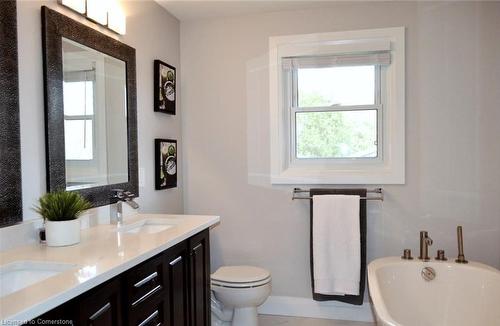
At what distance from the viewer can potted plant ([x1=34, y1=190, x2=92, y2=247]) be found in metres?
1.53

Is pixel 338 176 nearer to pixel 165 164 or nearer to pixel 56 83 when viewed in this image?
pixel 165 164

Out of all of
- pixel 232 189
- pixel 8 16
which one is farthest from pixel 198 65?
pixel 8 16

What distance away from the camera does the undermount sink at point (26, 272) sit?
1284 mm

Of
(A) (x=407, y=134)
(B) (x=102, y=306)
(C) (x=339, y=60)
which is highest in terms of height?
(C) (x=339, y=60)

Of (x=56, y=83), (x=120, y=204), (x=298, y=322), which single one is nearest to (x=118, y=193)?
(x=120, y=204)

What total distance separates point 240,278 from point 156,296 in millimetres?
995

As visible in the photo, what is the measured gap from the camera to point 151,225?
2201mm

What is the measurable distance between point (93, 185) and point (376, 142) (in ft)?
6.55

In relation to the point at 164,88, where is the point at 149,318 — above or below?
below

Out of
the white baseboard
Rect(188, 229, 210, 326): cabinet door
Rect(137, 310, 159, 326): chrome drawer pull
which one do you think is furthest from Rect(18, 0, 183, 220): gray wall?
the white baseboard

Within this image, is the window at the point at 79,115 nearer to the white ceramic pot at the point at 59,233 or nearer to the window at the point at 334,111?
the white ceramic pot at the point at 59,233

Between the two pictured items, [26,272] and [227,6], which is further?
[227,6]

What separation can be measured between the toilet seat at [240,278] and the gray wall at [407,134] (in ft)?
1.32

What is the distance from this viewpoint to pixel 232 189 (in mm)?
3055
